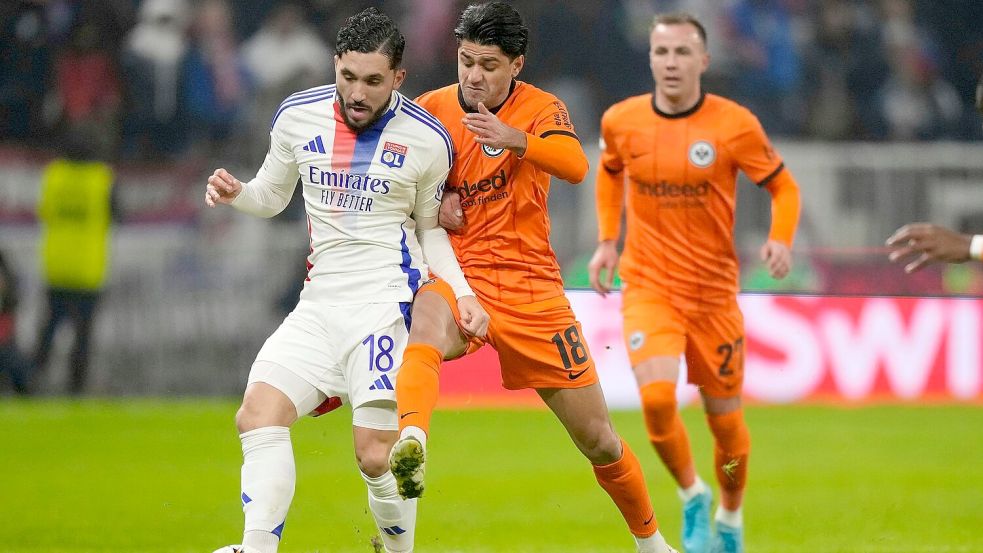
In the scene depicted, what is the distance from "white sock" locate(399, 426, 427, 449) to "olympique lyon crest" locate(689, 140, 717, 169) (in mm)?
2581

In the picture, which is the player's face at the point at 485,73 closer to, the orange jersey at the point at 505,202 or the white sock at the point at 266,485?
the orange jersey at the point at 505,202

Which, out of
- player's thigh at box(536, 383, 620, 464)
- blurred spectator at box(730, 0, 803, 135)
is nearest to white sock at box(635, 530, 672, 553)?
player's thigh at box(536, 383, 620, 464)

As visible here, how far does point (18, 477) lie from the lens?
30.9 feet

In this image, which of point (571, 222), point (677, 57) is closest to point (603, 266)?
point (677, 57)

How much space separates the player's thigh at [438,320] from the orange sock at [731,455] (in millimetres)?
1888

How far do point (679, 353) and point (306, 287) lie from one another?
2072mm

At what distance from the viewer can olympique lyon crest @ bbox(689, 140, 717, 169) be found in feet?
22.5

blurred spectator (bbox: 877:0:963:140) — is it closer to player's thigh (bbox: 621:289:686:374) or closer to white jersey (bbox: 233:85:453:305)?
player's thigh (bbox: 621:289:686:374)

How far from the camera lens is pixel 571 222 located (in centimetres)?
1304

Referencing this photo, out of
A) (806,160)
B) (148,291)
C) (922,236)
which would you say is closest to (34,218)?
(148,291)

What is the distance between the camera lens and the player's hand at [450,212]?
557 cm

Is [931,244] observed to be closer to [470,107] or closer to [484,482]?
[470,107]

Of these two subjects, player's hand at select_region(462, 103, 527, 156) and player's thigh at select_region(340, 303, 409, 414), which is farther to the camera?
player's thigh at select_region(340, 303, 409, 414)

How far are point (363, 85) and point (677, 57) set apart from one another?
2.18m
